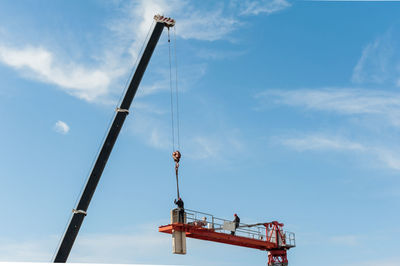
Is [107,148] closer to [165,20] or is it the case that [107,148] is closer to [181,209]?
[181,209]

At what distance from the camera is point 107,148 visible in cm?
3256

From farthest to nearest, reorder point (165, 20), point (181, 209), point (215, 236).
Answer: point (165, 20) → point (215, 236) → point (181, 209)

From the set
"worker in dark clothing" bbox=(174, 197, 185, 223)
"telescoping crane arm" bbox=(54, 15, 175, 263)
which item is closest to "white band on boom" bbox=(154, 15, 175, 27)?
"telescoping crane arm" bbox=(54, 15, 175, 263)

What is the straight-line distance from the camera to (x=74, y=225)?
101 ft

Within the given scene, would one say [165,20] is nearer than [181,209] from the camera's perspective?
No

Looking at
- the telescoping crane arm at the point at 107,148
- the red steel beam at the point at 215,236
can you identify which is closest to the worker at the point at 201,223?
the red steel beam at the point at 215,236

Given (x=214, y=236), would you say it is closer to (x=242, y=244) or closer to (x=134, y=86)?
(x=242, y=244)

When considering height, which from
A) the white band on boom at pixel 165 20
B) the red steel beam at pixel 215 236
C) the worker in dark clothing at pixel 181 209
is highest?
the white band on boom at pixel 165 20

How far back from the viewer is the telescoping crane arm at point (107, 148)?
30.2m

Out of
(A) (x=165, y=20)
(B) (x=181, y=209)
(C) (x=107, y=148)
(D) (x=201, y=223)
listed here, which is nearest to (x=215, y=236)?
(D) (x=201, y=223)

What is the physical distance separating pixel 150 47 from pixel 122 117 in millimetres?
6169

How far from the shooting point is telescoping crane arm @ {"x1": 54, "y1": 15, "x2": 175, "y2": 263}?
99.2 feet

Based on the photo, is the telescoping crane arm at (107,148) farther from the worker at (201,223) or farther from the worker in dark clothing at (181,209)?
the worker at (201,223)

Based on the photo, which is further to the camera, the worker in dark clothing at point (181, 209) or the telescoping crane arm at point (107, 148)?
the worker in dark clothing at point (181, 209)
